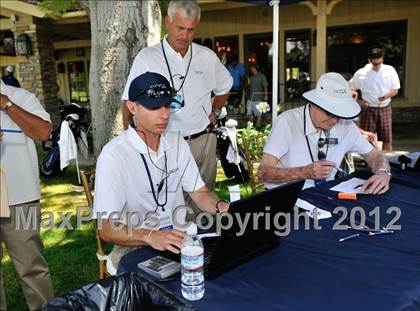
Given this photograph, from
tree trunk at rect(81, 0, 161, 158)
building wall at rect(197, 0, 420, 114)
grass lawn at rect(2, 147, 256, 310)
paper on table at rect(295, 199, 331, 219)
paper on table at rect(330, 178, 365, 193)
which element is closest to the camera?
paper on table at rect(295, 199, 331, 219)

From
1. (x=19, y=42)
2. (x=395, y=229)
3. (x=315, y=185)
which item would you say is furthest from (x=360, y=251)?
(x=19, y=42)

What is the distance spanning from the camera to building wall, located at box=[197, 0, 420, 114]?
9047mm

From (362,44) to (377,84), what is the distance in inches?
160

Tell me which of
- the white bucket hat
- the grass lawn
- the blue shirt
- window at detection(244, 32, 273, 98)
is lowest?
the grass lawn

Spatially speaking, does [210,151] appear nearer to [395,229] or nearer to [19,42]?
[395,229]

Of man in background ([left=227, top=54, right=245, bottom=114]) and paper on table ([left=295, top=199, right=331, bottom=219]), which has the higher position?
man in background ([left=227, top=54, right=245, bottom=114])

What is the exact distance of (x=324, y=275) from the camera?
1.42 meters

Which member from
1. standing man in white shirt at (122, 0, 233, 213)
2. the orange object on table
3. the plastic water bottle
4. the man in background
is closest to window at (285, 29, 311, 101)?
the man in background

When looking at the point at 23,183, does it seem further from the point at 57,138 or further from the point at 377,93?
the point at 377,93

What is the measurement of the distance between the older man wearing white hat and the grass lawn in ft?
5.27

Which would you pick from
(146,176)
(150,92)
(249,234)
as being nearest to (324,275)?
(249,234)

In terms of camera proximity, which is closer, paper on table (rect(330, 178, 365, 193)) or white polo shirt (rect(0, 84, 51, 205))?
white polo shirt (rect(0, 84, 51, 205))

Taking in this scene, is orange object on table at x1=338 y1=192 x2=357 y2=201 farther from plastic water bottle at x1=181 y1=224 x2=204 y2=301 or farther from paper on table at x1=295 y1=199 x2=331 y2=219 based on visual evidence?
plastic water bottle at x1=181 y1=224 x2=204 y2=301

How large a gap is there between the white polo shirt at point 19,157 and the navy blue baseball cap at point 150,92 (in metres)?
0.70
